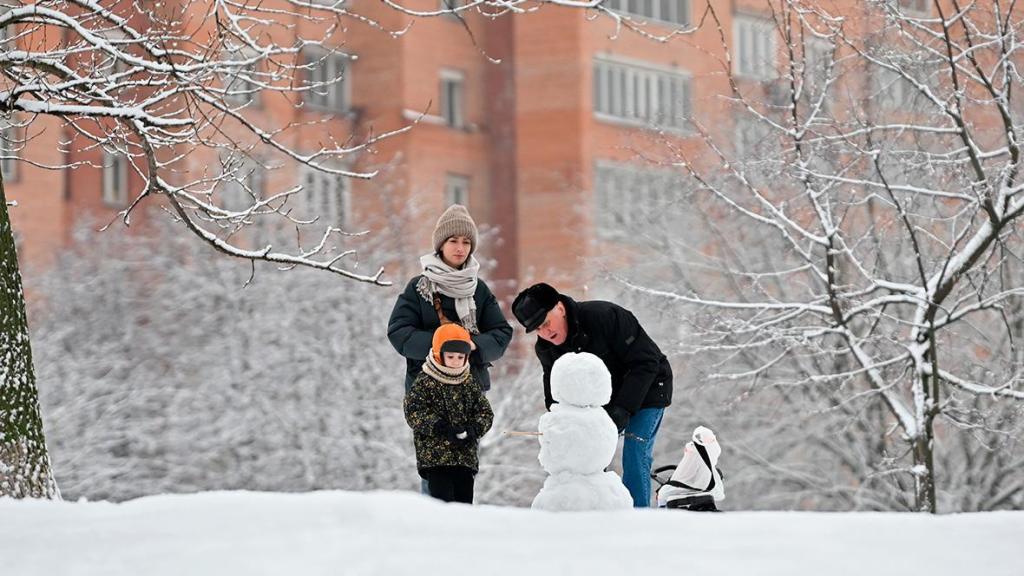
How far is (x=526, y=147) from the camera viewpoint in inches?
1892

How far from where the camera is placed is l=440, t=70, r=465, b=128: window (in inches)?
1902

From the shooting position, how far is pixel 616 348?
34.1 ft

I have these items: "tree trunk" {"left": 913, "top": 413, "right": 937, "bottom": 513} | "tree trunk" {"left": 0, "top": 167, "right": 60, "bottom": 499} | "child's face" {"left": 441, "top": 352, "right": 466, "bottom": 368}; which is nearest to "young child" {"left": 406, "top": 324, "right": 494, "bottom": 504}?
"child's face" {"left": 441, "top": 352, "right": 466, "bottom": 368}

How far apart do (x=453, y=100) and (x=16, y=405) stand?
38202mm

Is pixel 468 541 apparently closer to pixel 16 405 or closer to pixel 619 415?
pixel 619 415

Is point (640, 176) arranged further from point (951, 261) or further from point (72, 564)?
point (72, 564)

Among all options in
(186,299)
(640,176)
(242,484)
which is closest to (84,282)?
(186,299)

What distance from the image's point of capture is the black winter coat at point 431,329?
1034 cm

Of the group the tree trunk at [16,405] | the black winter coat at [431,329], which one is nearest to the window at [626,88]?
the tree trunk at [16,405]

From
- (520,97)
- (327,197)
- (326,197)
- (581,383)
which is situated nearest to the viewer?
(581,383)

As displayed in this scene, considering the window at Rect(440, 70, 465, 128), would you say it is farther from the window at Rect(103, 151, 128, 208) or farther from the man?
the man

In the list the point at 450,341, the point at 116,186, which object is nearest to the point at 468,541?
the point at 450,341

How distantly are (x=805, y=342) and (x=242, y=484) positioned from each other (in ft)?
55.2

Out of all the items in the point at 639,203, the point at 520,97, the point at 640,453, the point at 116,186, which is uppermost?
the point at 520,97
